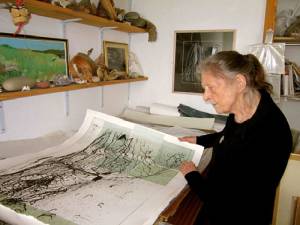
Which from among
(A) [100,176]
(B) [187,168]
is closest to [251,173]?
(B) [187,168]

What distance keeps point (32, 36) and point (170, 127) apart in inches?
A: 31.5

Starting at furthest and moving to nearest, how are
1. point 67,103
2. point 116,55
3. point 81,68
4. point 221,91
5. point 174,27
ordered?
point 174,27 < point 116,55 < point 67,103 < point 81,68 < point 221,91

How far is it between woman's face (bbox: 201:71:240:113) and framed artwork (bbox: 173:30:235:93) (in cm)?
85

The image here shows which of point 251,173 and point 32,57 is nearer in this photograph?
point 251,173

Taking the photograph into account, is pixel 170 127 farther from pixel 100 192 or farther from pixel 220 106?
pixel 100 192

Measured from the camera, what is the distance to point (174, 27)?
172cm

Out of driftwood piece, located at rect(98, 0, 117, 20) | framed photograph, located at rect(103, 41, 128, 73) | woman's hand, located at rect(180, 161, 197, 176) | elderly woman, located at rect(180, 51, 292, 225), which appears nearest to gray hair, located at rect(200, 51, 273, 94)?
elderly woman, located at rect(180, 51, 292, 225)

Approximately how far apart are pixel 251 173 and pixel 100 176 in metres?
0.43

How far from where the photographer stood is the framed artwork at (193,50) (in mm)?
1625

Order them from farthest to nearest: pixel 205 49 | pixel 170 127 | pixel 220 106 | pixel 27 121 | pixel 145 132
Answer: pixel 205 49
pixel 170 127
pixel 27 121
pixel 145 132
pixel 220 106

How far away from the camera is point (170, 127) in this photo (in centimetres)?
143

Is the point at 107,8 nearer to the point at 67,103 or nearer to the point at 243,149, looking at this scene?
the point at 67,103

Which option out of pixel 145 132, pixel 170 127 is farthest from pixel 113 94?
pixel 145 132

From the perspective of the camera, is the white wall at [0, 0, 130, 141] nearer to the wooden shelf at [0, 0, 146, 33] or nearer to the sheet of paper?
the wooden shelf at [0, 0, 146, 33]
